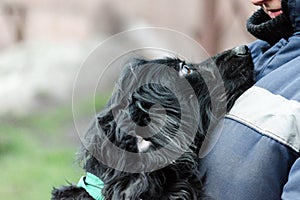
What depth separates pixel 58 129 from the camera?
21.5 ft

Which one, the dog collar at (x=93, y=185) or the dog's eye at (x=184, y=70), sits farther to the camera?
the dog's eye at (x=184, y=70)

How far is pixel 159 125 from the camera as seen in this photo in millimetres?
1723

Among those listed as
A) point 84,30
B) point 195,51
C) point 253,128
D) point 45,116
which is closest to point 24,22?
point 84,30

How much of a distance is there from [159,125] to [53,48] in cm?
557

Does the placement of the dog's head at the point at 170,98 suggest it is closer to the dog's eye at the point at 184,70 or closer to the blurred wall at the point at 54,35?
the dog's eye at the point at 184,70

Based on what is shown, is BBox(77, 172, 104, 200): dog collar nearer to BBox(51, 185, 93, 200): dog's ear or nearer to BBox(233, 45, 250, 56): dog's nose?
BBox(51, 185, 93, 200): dog's ear

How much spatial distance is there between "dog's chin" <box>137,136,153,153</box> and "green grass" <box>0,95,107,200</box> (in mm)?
3409

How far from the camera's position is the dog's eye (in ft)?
5.97

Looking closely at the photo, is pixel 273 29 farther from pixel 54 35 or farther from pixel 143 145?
pixel 54 35

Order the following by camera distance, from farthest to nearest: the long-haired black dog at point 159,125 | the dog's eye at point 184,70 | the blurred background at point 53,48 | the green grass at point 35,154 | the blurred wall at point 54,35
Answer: the blurred wall at point 54,35 < the blurred background at point 53,48 < the green grass at point 35,154 < the dog's eye at point 184,70 < the long-haired black dog at point 159,125

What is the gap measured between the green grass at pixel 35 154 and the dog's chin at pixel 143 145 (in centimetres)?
341

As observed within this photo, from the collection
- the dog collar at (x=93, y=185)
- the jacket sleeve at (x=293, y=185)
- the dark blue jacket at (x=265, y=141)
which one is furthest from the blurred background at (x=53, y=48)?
the jacket sleeve at (x=293, y=185)

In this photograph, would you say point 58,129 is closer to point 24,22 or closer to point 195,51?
point 24,22

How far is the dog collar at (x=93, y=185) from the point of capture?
172cm
